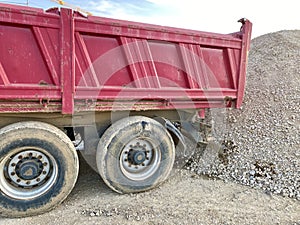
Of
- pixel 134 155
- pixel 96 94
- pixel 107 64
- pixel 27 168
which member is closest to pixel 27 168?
pixel 27 168

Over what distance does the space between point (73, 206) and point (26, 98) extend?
4.91ft

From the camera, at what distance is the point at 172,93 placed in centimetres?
380

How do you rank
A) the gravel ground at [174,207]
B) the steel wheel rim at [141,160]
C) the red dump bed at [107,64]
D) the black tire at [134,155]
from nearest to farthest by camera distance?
the red dump bed at [107,64]
the gravel ground at [174,207]
the black tire at [134,155]
the steel wheel rim at [141,160]

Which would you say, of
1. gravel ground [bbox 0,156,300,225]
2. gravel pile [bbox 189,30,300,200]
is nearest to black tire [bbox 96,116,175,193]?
gravel ground [bbox 0,156,300,225]

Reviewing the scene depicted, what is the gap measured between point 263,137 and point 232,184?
4.67 ft

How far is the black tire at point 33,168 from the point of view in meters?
2.96

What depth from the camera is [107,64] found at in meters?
3.38

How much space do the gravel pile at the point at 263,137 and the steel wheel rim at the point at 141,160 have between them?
107 centimetres

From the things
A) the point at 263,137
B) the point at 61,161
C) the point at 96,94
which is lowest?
the point at 61,161

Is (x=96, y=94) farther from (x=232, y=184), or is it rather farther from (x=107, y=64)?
(x=232, y=184)

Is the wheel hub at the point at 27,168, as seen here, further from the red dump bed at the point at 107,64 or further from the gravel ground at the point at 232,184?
the red dump bed at the point at 107,64

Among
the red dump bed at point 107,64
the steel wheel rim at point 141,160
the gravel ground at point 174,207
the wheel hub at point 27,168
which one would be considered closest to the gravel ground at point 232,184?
the gravel ground at point 174,207

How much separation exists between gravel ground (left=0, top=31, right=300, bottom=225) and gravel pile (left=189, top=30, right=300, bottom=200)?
0.01m

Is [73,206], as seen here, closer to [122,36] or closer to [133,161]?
[133,161]
